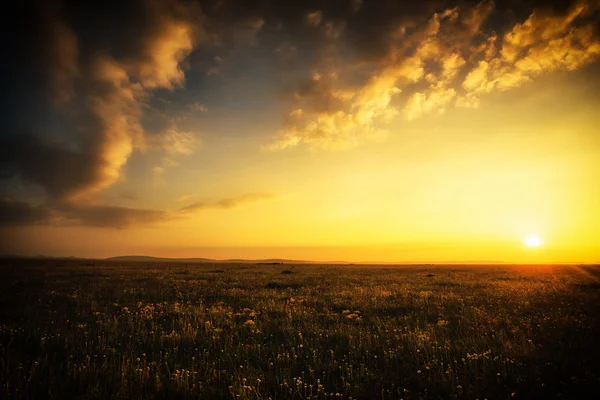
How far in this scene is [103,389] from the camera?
5602 mm

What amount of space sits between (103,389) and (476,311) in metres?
13.9

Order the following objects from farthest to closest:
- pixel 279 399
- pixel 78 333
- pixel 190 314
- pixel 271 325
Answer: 1. pixel 190 314
2. pixel 271 325
3. pixel 78 333
4. pixel 279 399

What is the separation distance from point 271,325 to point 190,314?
4.02 metres

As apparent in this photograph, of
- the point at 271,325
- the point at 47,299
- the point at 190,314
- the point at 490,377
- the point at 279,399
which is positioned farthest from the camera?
the point at 47,299

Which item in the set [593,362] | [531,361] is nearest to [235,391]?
[531,361]

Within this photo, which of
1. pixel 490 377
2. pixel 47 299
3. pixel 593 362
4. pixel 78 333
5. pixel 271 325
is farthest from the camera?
pixel 47 299

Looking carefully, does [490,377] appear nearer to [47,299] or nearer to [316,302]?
[316,302]

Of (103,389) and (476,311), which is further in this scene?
(476,311)

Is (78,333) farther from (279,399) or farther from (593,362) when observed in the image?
(593,362)

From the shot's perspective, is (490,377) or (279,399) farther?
(490,377)

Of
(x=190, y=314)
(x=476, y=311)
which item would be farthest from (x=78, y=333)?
(x=476, y=311)

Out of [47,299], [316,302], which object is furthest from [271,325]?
[47,299]

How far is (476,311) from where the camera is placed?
13.2 m

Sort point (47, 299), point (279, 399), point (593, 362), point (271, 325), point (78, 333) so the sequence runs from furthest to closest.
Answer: point (47, 299)
point (271, 325)
point (78, 333)
point (593, 362)
point (279, 399)
